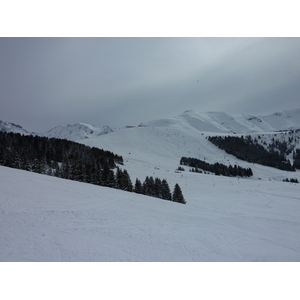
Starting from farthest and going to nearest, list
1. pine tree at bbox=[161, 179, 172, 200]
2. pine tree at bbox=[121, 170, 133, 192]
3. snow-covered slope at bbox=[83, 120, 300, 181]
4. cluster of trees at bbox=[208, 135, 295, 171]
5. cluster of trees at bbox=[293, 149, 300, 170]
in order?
cluster of trees at bbox=[208, 135, 295, 171]
cluster of trees at bbox=[293, 149, 300, 170]
snow-covered slope at bbox=[83, 120, 300, 181]
pine tree at bbox=[121, 170, 133, 192]
pine tree at bbox=[161, 179, 172, 200]

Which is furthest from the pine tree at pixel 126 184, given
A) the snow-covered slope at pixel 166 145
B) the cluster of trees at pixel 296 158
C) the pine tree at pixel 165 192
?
the cluster of trees at pixel 296 158

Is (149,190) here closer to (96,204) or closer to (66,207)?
(96,204)

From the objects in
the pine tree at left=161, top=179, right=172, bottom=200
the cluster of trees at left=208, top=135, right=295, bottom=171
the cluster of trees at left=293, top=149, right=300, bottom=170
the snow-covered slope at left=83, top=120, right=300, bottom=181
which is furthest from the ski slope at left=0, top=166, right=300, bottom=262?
the cluster of trees at left=293, top=149, right=300, bottom=170

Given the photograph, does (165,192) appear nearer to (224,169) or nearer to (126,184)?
(126,184)

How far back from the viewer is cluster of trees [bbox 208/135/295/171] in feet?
359

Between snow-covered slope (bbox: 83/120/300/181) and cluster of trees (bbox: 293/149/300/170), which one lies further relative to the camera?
cluster of trees (bbox: 293/149/300/170)

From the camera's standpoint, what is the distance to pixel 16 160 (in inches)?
1238

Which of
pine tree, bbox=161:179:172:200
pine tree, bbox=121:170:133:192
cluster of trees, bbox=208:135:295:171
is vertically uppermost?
cluster of trees, bbox=208:135:295:171

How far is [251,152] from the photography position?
131750 mm

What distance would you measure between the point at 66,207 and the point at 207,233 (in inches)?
348

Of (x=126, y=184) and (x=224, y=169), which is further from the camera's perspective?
(x=224, y=169)

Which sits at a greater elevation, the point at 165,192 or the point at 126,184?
the point at 126,184

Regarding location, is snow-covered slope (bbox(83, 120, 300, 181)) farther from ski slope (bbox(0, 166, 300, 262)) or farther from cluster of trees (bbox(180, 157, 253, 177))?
ski slope (bbox(0, 166, 300, 262))

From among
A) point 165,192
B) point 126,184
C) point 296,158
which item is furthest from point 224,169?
point 296,158
